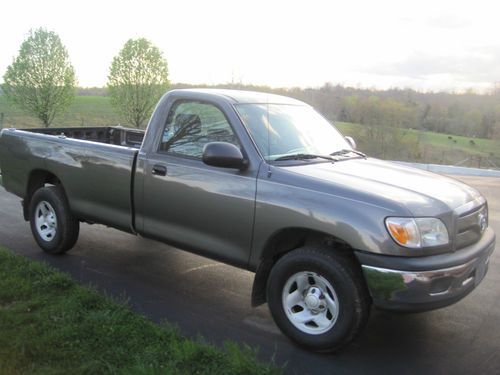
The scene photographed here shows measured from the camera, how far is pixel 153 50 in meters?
18.4

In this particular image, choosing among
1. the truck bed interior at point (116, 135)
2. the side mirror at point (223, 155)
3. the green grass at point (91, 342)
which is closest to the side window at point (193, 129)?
the side mirror at point (223, 155)

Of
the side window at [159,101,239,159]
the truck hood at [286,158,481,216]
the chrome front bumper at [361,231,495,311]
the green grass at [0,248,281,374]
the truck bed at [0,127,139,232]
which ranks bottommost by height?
the green grass at [0,248,281,374]

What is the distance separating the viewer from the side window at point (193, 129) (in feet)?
14.3

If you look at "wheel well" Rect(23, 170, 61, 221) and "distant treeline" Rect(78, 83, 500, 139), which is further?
"distant treeline" Rect(78, 83, 500, 139)

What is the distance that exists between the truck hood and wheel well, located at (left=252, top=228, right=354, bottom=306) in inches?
17.3

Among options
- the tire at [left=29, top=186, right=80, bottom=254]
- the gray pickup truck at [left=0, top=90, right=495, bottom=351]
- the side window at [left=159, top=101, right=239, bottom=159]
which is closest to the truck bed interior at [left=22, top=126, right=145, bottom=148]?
the tire at [left=29, top=186, right=80, bottom=254]

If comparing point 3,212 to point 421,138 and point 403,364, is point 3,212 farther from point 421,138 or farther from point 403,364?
point 421,138

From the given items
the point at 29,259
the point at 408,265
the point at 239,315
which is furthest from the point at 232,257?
the point at 29,259

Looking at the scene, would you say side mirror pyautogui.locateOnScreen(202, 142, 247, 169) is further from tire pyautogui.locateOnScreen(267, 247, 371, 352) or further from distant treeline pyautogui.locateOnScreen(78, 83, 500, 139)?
distant treeline pyautogui.locateOnScreen(78, 83, 500, 139)

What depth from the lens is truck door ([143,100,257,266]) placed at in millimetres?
4031

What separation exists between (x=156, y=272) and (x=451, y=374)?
10.2 feet

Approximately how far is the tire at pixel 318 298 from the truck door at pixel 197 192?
43 cm

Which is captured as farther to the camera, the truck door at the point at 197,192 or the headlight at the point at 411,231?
the truck door at the point at 197,192

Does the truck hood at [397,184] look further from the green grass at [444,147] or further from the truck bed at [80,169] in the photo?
the green grass at [444,147]
